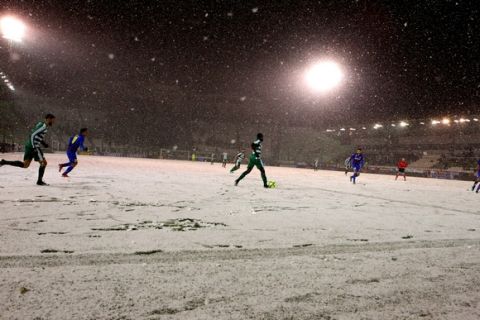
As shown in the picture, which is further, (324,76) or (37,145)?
(324,76)

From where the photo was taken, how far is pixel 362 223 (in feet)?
14.0

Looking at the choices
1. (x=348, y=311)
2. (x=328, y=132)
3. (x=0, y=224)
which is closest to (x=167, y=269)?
(x=348, y=311)

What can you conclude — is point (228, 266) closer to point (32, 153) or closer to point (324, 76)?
point (32, 153)

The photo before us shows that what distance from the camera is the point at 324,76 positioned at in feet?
104

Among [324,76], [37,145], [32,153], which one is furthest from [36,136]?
[324,76]

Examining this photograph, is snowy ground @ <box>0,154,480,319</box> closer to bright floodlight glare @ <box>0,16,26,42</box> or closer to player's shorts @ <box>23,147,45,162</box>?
player's shorts @ <box>23,147,45,162</box>

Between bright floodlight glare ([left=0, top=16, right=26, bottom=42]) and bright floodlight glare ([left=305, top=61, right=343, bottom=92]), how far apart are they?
24993mm

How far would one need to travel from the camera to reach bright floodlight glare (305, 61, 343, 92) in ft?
99.6

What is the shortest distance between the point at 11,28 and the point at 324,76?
2704cm

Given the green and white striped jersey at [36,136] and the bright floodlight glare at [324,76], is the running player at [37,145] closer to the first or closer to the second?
the green and white striped jersey at [36,136]

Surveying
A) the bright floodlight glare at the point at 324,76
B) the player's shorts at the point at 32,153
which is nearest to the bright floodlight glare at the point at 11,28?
the player's shorts at the point at 32,153

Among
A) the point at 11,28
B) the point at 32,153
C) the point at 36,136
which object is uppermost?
the point at 11,28

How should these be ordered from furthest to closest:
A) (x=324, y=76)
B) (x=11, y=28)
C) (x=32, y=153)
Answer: (x=324, y=76)
(x=11, y=28)
(x=32, y=153)

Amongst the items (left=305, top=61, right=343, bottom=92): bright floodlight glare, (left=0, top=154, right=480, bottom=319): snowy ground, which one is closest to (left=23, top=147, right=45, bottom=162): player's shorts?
(left=0, top=154, right=480, bottom=319): snowy ground
